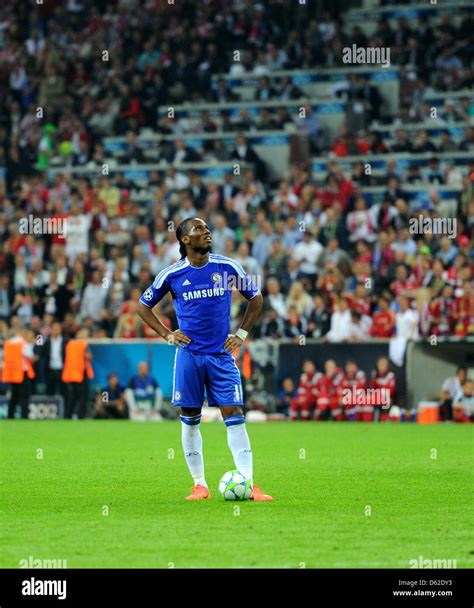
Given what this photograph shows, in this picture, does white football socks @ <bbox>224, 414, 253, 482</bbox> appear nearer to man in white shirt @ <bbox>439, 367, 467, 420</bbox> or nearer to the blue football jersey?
the blue football jersey

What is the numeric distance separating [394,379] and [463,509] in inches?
559

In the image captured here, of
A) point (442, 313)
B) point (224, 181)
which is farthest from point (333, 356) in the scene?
point (224, 181)

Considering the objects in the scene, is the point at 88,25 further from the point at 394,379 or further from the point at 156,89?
the point at 394,379

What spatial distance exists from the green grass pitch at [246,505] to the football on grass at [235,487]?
0.13 meters

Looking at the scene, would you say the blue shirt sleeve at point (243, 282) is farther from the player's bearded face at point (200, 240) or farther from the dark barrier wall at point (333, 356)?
the dark barrier wall at point (333, 356)

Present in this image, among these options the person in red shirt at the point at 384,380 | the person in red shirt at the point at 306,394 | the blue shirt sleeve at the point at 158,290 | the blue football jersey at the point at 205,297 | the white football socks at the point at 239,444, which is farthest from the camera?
the person in red shirt at the point at 306,394

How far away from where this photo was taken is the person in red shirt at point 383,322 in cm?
2695

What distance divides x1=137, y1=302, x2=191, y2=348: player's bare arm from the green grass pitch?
58.0 inches

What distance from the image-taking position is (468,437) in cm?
2180

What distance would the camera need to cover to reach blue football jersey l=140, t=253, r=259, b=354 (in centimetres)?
1309

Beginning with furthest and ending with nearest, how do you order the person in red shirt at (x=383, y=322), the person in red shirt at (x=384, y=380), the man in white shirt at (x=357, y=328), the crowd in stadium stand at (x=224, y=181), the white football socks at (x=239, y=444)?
1. the crowd in stadium stand at (x=224, y=181)
2. the man in white shirt at (x=357, y=328)
3. the person in red shirt at (x=383, y=322)
4. the person in red shirt at (x=384, y=380)
5. the white football socks at (x=239, y=444)

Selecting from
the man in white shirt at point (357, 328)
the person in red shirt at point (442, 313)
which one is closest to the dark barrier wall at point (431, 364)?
the person in red shirt at point (442, 313)

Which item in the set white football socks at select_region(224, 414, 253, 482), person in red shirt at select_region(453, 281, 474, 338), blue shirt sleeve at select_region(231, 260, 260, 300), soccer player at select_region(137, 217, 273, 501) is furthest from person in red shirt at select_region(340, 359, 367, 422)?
white football socks at select_region(224, 414, 253, 482)

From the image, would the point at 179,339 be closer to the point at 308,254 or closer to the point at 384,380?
the point at 384,380
